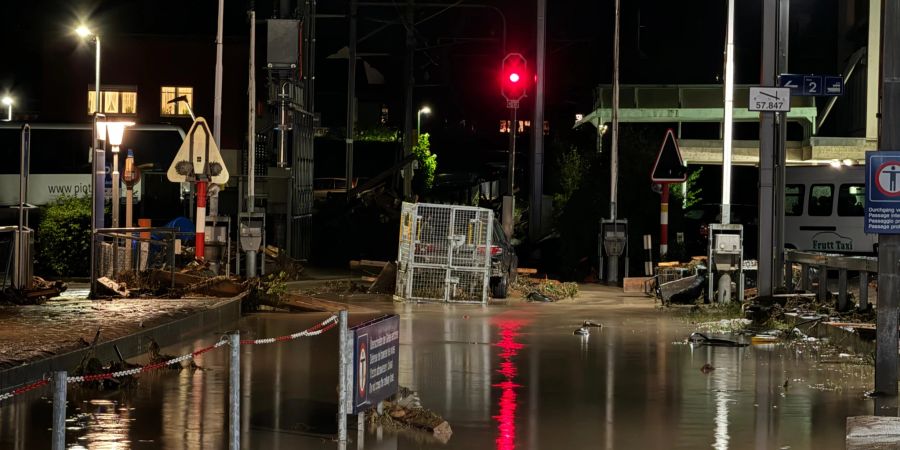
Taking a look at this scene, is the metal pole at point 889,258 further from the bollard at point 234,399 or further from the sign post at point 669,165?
the sign post at point 669,165

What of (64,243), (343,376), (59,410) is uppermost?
(64,243)

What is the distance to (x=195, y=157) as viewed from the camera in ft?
80.7

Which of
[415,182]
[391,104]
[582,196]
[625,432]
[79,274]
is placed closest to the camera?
[625,432]

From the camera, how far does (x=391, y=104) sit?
295ft

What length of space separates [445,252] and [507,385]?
10.4 m

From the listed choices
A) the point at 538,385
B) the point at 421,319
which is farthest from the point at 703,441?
the point at 421,319

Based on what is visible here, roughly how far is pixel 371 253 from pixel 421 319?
51.0ft

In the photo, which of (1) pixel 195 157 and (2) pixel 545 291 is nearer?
(1) pixel 195 157

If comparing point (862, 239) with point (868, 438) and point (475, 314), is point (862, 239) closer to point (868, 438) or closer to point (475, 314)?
point (475, 314)

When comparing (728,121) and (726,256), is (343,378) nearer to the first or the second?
(726,256)

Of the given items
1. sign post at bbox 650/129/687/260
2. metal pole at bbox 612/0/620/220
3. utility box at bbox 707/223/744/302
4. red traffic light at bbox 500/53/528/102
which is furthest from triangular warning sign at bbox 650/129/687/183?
utility box at bbox 707/223/744/302

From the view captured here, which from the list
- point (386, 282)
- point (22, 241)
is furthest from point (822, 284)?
point (22, 241)

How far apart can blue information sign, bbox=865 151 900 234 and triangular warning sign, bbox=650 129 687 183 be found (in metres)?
15.2

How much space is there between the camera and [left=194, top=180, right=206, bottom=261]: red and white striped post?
2472cm
